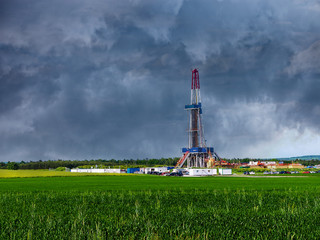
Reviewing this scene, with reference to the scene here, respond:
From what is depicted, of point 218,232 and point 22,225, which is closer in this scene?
point 218,232

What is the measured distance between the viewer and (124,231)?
14.1 metres

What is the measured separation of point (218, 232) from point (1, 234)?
906 centimetres

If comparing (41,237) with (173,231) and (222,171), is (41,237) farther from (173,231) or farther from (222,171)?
(222,171)

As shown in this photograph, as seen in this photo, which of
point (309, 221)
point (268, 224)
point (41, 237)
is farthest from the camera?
point (309, 221)

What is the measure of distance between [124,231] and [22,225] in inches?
213

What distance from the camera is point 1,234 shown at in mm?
13805

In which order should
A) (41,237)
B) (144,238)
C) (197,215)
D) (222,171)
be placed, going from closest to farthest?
(144,238) < (41,237) < (197,215) < (222,171)

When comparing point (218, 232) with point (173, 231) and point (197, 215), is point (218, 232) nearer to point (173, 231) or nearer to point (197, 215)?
point (173, 231)

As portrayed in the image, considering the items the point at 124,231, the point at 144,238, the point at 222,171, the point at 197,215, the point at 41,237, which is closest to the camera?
the point at 144,238

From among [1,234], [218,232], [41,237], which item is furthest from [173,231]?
[1,234]

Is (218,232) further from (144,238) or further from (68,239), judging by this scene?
(68,239)

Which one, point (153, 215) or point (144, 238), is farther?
point (153, 215)

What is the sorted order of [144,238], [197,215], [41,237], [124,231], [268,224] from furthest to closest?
1. [197,215]
2. [268,224]
3. [124,231]
4. [41,237]
5. [144,238]

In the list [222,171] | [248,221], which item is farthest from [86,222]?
[222,171]
